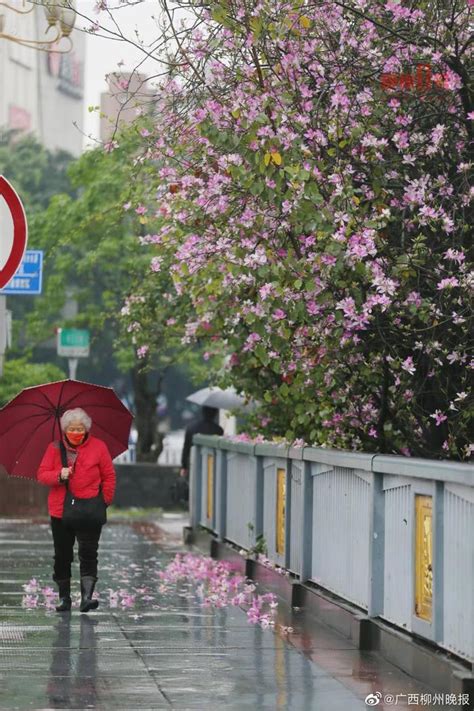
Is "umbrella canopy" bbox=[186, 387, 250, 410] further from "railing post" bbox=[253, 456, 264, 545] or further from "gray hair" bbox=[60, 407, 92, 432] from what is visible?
"gray hair" bbox=[60, 407, 92, 432]

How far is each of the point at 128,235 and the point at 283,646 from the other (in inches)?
885

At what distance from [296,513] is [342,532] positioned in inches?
78.2

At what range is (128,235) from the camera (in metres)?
33.0

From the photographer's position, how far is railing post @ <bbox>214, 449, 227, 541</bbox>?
19.4 m

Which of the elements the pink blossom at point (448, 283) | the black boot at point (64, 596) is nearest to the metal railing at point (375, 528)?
the pink blossom at point (448, 283)

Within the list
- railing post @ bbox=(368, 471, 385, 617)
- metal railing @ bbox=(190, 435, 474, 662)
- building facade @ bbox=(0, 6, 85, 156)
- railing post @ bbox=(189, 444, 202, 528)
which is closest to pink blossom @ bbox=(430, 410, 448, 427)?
metal railing @ bbox=(190, 435, 474, 662)

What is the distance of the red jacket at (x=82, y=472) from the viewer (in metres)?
12.7

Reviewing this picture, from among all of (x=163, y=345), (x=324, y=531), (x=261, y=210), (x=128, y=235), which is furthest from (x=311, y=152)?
(x=128, y=235)

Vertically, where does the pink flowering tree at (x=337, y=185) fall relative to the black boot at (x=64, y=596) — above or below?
above

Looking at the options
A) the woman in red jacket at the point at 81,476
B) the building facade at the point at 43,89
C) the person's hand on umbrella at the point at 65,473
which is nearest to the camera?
the person's hand on umbrella at the point at 65,473

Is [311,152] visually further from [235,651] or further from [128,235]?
[128,235]

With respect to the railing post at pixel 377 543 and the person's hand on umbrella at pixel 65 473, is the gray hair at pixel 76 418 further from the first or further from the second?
the railing post at pixel 377 543

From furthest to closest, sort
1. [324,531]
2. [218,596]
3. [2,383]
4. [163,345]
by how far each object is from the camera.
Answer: [2,383]
[163,345]
[218,596]
[324,531]

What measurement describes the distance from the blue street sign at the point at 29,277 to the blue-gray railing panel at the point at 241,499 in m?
5.89
